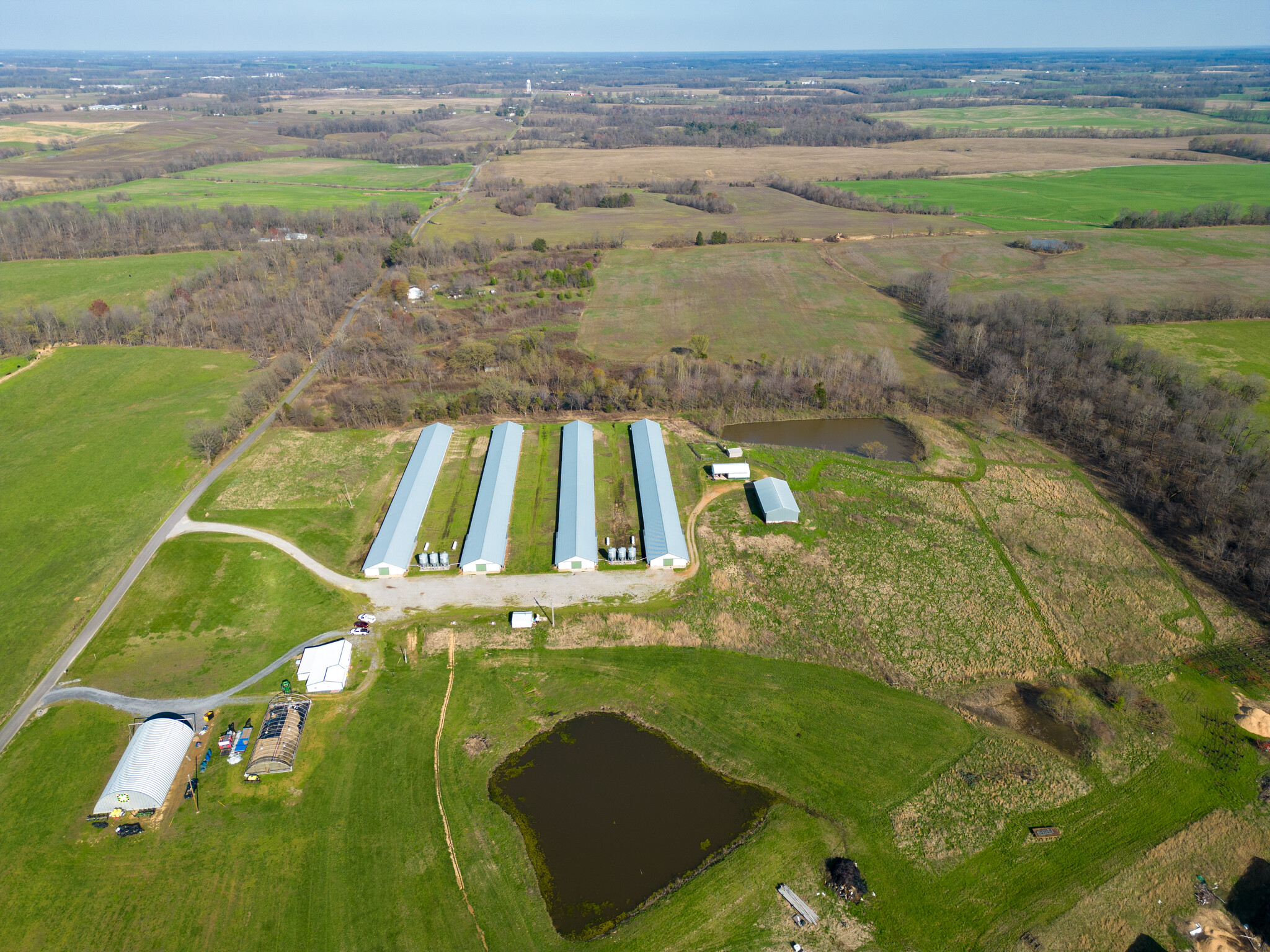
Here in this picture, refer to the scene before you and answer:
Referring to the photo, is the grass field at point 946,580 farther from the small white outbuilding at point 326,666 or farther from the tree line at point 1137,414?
the small white outbuilding at point 326,666

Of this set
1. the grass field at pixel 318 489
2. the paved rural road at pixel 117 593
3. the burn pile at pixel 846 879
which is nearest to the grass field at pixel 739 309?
the grass field at pixel 318 489

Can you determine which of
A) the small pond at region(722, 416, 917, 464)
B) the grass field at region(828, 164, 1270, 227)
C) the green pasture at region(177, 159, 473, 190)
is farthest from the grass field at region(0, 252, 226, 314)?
the grass field at region(828, 164, 1270, 227)

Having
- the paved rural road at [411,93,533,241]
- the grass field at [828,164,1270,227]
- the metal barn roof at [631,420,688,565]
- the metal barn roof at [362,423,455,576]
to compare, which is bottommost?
the metal barn roof at [362,423,455,576]

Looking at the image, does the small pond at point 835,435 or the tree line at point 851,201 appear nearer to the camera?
the small pond at point 835,435

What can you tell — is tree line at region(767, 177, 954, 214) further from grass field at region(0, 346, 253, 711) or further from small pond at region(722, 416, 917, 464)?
grass field at region(0, 346, 253, 711)

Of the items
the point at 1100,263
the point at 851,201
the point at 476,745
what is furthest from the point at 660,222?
the point at 476,745

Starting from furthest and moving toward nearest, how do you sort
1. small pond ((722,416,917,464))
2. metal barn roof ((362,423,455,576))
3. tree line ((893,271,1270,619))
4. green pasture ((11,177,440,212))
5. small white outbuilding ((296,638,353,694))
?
green pasture ((11,177,440,212))
small pond ((722,416,917,464))
tree line ((893,271,1270,619))
metal barn roof ((362,423,455,576))
small white outbuilding ((296,638,353,694))

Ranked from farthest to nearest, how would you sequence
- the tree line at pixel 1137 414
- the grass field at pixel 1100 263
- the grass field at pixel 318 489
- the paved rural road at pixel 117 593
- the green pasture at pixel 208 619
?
the grass field at pixel 1100 263 < the grass field at pixel 318 489 < the tree line at pixel 1137 414 < the green pasture at pixel 208 619 < the paved rural road at pixel 117 593
